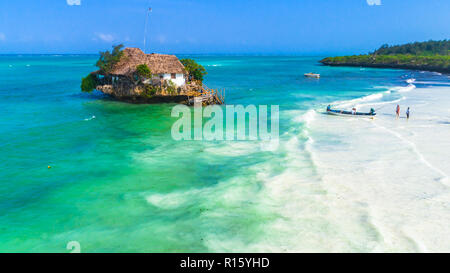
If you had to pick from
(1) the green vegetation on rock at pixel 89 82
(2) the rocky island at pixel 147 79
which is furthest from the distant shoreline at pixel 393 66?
(1) the green vegetation on rock at pixel 89 82

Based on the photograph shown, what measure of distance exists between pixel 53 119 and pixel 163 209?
65.2 feet

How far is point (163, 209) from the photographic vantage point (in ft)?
41.1

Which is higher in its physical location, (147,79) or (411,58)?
(411,58)

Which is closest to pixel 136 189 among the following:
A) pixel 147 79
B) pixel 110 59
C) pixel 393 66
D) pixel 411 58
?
pixel 147 79

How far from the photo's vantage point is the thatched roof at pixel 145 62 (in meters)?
31.7

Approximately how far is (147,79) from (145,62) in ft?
5.48

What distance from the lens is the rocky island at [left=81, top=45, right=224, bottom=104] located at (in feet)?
105

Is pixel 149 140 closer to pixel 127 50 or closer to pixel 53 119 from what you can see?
pixel 53 119

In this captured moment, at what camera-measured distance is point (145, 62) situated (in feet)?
105

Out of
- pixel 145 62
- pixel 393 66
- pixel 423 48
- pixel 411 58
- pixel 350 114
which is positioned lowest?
pixel 350 114

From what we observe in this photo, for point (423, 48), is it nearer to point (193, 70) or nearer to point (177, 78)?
point (193, 70)

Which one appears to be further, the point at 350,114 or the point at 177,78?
the point at 177,78
